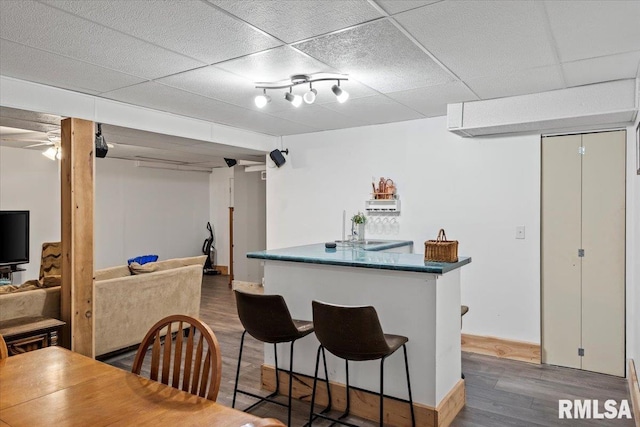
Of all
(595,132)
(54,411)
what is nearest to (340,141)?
(595,132)

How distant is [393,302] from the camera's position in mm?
2773

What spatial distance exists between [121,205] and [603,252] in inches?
296

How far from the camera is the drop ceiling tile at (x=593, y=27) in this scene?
1.99 metres

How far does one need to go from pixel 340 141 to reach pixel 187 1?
3.26m

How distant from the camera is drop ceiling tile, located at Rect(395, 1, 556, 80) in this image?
2.03 meters

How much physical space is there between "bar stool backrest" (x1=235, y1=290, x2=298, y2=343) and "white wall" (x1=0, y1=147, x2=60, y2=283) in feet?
18.1

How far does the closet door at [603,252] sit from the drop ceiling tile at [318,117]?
222 centimetres

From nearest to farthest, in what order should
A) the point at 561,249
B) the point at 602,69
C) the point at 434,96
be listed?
the point at 602,69, the point at 434,96, the point at 561,249

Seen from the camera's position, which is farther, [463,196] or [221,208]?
[221,208]

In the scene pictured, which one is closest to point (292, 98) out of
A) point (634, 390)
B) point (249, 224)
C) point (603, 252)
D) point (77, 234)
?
point (77, 234)

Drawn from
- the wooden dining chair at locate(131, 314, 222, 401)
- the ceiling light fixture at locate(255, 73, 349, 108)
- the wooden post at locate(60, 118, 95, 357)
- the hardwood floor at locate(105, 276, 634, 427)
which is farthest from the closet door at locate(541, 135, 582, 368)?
the wooden post at locate(60, 118, 95, 357)

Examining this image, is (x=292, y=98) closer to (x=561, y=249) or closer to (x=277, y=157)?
(x=277, y=157)

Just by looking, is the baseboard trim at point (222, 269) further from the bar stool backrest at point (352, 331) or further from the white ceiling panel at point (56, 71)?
the bar stool backrest at point (352, 331)

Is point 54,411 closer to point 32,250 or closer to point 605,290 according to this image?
point 605,290
